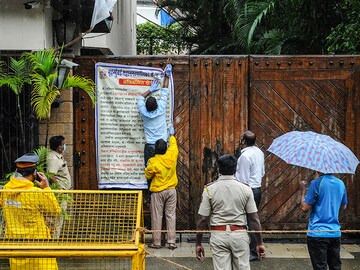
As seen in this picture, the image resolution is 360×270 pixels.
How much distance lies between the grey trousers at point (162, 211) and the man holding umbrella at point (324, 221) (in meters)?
2.99

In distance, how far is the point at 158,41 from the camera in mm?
27812

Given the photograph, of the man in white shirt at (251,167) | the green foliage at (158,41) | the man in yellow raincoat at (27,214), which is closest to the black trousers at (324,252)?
the man in white shirt at (251,167)

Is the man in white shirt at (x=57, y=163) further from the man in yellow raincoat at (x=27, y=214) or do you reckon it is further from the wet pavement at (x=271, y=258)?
the man in yellow raincoat at (x=27, y=214)

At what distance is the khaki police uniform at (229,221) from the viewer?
6262 millimetres

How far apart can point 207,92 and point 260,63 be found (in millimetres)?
953

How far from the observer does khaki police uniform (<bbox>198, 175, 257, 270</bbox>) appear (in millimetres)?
6262

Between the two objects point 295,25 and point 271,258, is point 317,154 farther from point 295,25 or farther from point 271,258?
point 295,25

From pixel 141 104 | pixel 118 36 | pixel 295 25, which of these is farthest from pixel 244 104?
pixel 118 36

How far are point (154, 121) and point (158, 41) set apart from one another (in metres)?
18.6

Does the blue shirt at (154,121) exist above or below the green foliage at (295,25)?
below

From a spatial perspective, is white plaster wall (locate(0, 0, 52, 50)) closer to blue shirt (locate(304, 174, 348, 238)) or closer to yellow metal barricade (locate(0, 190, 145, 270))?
yellow metal barricade (locate(0, 190, 145, 270))

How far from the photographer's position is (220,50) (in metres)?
20.3

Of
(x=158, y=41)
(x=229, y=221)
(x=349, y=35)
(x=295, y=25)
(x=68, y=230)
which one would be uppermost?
(x=158, y=41)

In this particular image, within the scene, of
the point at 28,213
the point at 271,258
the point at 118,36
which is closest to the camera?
the point at 28,213
